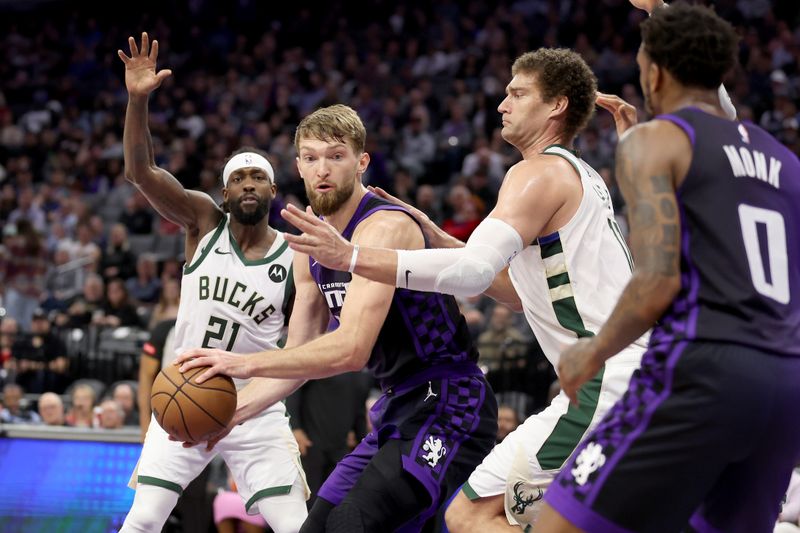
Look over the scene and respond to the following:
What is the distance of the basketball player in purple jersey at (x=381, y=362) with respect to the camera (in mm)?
4250

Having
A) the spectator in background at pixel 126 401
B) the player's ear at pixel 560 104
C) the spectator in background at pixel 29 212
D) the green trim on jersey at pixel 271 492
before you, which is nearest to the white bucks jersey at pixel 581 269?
the player's ear at pixel 560 104

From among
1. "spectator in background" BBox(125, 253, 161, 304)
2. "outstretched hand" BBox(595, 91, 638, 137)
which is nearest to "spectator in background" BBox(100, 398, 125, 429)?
"spectator in background" BBox(125, 253, 161, 304)

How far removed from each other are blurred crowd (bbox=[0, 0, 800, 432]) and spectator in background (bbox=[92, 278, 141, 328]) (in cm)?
2

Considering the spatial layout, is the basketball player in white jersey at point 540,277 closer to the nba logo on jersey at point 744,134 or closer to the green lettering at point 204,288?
the nba logo on jersey at point 744,134

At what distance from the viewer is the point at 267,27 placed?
22.7m

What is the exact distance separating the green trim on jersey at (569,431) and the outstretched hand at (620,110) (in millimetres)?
1300

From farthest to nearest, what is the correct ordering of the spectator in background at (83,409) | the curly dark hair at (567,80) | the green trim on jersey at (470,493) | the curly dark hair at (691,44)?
the spectator in background at (83,409)
the curly dark hair at (567,80)
the green trim on jersey at (470,493)
the curly dark hair at (691,44)

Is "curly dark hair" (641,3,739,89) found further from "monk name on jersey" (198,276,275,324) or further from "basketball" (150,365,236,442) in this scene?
"monk name on jersey" (198,276,275,324)

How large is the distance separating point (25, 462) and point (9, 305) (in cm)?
694

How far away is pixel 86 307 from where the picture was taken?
13.1 meters

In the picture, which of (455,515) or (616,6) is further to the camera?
(616,6)

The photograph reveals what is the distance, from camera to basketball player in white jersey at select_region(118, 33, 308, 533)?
19.3 feet

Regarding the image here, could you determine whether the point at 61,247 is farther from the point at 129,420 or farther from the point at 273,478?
the point at 273,478

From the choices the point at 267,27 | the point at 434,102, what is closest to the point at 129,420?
the point at 434,102
